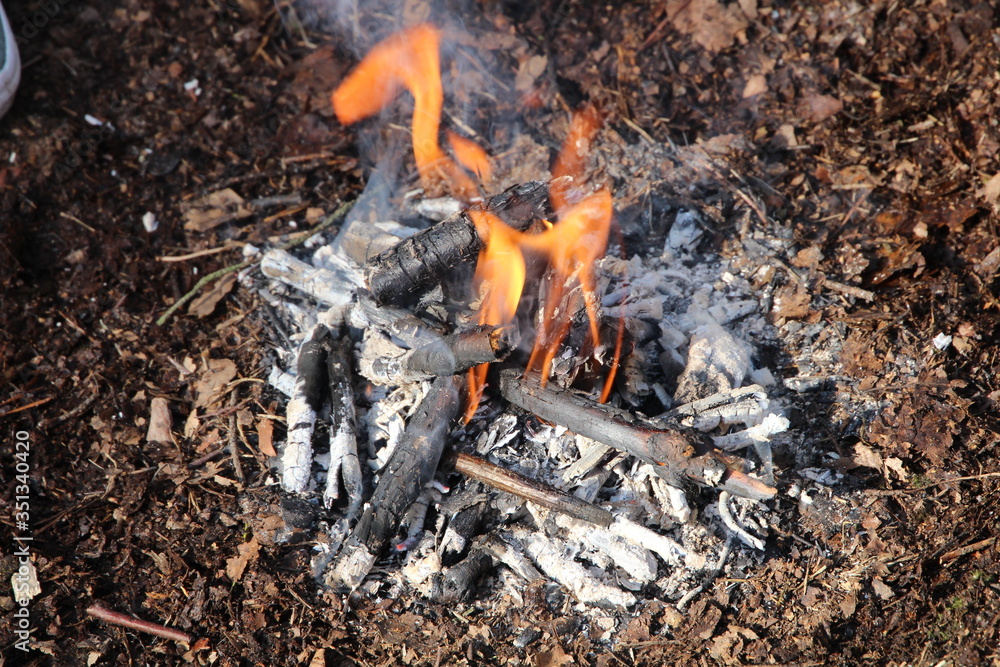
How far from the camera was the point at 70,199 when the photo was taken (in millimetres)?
5441

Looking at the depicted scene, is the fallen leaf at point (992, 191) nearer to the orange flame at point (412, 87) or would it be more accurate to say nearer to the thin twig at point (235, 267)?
the orange flame at point (412, 87)

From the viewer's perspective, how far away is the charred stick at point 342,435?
12.6ft

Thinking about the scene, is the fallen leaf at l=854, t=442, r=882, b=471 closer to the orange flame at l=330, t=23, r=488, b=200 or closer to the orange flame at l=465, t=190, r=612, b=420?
the orange flame at l=465, t=190, r=612, b=420

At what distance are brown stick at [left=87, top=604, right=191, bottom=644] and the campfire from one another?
0.84 meters

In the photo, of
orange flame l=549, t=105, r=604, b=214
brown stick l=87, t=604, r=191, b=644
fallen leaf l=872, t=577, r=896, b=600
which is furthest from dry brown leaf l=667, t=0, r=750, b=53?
brown stick l=87, t=604, r=191, b=644

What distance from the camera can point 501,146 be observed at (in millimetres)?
5469

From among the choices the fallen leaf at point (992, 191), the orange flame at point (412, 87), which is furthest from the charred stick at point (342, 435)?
the fallen leaf at point (992, 191)

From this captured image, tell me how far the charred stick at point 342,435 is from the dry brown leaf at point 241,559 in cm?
49

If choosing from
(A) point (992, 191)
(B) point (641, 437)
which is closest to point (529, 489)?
(B) point (641, 437)

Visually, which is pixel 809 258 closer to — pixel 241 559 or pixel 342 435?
pixel 342 435

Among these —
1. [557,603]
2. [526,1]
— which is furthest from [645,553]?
[526,1]

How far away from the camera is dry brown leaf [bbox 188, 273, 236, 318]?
4.83 metres

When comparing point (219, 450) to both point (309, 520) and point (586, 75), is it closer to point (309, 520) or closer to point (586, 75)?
point (309, 520)

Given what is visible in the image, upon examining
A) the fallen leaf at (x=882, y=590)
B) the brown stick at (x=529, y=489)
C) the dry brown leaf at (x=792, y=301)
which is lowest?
the fallen leaf at (x=882, y=590)
